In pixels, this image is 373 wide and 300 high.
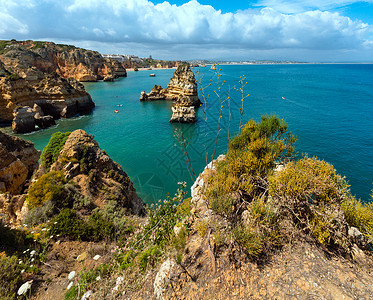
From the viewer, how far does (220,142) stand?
89.7 feet

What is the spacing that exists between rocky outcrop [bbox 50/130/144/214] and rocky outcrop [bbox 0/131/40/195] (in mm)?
3025

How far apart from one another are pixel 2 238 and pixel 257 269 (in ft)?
24.3

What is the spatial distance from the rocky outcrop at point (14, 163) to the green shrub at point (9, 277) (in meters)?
6.71

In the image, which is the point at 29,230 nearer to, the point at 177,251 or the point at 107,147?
the point at 177,251

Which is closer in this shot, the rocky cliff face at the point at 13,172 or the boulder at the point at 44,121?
the rocky cliff face at the point at 13,172

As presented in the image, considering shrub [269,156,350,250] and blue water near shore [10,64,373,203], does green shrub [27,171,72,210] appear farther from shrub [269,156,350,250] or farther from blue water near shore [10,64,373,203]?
shrub [269,156,350,250]

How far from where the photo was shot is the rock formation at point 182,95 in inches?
1435

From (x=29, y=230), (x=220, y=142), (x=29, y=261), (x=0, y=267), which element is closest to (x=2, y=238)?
(x=29, y=230)

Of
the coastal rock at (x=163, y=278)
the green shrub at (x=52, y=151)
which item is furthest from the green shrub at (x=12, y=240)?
the green shrub at (x=52, y=151)

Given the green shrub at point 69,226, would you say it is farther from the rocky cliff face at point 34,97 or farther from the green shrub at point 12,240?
the rocky cliff face at point 34,97

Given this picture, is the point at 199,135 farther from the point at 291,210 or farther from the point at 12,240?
the point at 12,240

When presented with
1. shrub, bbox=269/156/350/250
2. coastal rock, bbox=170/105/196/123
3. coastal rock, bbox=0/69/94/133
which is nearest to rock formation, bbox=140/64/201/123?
coastal rock, bbox=170/105/196/123

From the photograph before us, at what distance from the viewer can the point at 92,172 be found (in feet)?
31.4

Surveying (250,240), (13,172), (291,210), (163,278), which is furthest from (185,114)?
(163,278)
